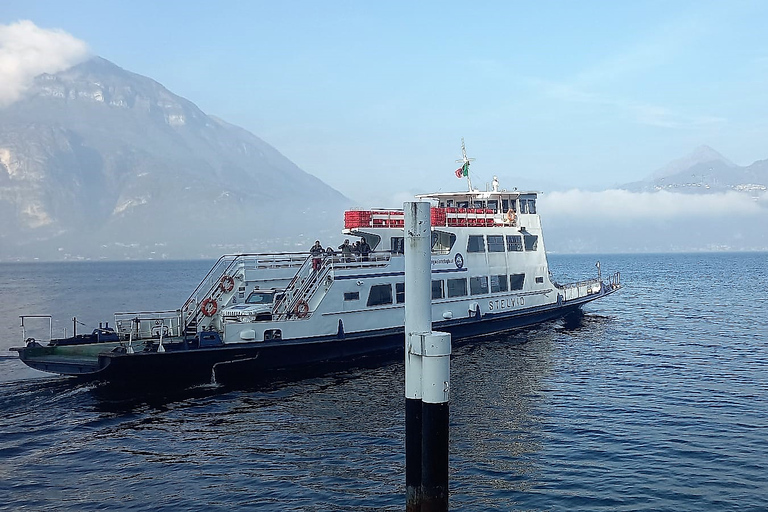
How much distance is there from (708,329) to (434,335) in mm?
35388

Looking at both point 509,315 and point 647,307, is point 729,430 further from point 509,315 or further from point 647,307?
point 647,307

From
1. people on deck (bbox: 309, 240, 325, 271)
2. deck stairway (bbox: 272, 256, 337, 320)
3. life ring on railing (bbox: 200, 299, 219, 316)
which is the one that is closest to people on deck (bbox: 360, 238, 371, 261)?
people on deck (bbox: 309, 240, 325, 271)

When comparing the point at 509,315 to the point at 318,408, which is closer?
the point at 318,408

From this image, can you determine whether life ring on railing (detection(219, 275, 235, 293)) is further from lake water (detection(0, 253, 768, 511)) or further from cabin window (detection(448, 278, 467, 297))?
cabin window (detection(448, 278, 467, 297))

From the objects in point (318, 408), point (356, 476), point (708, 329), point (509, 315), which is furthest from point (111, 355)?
point (708, 329)

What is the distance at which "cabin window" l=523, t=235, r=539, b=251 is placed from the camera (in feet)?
124

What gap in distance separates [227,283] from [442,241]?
1100 centimetres

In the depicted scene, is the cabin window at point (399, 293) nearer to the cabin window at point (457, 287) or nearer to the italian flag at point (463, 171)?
the cabin window at point (457, 287)

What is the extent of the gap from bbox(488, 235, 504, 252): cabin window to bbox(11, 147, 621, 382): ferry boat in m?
0.12

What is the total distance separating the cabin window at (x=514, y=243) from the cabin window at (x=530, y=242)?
521 mm

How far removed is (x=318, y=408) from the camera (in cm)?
2144

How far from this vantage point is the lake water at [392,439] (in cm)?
1452

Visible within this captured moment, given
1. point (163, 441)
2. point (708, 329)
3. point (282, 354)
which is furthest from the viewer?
point (708, 329)

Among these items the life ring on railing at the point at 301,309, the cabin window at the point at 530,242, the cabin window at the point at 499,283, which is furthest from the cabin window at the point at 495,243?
the life ring on railing at the point at 301,309
